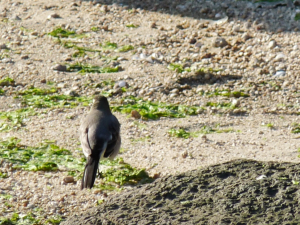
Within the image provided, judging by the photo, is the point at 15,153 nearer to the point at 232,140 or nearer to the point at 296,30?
the point at 232,140

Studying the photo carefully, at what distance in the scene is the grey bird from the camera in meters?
5.46

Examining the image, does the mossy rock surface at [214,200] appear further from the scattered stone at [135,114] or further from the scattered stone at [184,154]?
the scattered stone at [135,114]

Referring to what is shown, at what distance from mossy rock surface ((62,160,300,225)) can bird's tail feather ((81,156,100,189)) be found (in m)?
0.69

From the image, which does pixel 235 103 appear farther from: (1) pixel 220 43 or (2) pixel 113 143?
(2) pixel 113 143

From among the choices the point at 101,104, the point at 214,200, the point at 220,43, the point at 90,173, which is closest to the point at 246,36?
the point at 220,43

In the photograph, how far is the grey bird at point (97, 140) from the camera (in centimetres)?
546

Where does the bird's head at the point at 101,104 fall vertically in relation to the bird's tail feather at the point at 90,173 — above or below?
above

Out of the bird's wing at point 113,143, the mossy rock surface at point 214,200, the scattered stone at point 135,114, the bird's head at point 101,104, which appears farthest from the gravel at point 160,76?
the mossy rock surface at point 214,200

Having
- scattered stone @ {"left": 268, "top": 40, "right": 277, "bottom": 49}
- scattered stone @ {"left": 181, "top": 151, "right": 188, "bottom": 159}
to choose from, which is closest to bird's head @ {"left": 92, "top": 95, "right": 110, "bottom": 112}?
scattered stone @ {"left": 181, "top": 151, "right": 188, "bottom": 159}

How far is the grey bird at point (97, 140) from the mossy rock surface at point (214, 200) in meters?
0.80

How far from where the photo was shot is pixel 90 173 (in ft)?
17.8

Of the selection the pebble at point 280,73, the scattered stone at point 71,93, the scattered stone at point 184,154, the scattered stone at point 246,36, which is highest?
the scattered stone at point 246,36

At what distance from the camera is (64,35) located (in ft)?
34.1

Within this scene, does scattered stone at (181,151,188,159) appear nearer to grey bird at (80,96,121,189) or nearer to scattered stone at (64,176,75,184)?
grey bird at (80,96,121,189)
